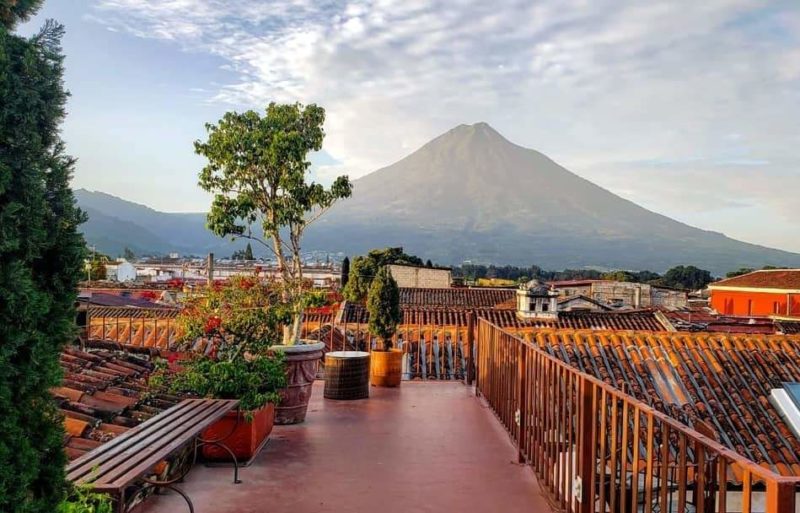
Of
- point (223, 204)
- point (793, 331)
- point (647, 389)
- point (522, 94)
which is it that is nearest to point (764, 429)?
point (647, 389)

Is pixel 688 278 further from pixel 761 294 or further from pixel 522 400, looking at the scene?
pixel 522 400

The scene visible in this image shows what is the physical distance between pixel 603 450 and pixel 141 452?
1860mm

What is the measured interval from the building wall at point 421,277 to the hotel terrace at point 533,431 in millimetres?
25116

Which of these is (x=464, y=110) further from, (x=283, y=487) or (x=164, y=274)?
(x=283, y=487)

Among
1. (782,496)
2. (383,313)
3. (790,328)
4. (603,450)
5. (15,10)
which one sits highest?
(15,10)

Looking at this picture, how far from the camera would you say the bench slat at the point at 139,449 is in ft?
7.12

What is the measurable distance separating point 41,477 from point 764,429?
21.2 feet

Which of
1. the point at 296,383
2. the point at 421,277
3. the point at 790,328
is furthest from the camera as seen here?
the point at 421,277

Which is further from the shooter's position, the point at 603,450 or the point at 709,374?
the point at 709,374

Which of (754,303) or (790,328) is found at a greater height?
(754,303)

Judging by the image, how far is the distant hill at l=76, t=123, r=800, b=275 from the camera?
5182 inches

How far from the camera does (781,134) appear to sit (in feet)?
91.6

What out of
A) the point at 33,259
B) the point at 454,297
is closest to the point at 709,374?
the point at 33,259

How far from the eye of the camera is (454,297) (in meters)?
28.0
